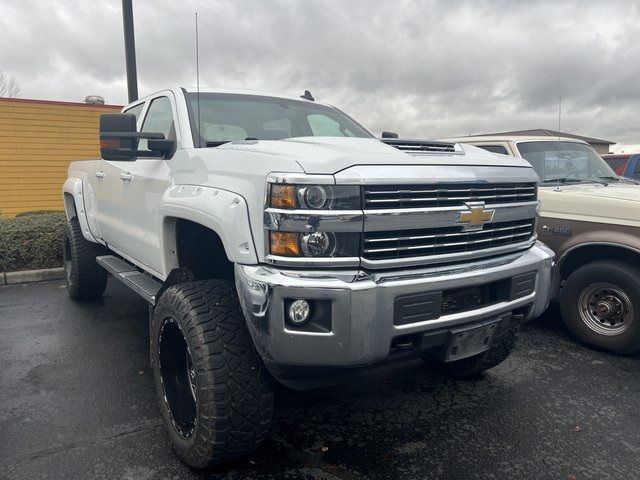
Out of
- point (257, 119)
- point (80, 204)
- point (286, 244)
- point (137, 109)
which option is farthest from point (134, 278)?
point (286, 244)

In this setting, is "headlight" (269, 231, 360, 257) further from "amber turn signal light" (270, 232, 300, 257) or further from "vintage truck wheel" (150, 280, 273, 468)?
"vintage truck wheel" (150, 280, 273, 468)

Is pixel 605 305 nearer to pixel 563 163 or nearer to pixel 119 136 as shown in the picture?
pixel 563 163

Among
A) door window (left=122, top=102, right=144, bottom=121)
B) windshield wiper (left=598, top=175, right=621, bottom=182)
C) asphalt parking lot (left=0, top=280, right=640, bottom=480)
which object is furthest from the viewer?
windshield wiper (left=598, top=175, right=621, bottom=182)

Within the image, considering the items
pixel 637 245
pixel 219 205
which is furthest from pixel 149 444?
pixel 637 245

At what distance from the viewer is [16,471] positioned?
2.49 m

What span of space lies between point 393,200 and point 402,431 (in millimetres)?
1491

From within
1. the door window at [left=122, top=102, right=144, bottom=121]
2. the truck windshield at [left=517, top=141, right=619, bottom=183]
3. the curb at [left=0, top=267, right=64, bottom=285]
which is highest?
the door window at [left=122, top=102, right=144, bottom=121]

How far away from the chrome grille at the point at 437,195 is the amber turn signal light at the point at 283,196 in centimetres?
31

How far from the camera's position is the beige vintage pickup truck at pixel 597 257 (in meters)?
4.00

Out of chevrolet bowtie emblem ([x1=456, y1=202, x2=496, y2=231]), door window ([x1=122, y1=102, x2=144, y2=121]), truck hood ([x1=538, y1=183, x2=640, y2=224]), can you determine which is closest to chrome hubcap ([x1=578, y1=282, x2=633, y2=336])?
truck hood ([x1=538, y1=183, x2=640, y2=224])

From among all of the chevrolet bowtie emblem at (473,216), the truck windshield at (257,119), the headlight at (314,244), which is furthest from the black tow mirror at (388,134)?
the headlight at (314,244)

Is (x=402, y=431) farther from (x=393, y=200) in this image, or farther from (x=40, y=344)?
(x=40, y=344)

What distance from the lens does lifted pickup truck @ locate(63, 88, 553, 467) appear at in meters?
2.08

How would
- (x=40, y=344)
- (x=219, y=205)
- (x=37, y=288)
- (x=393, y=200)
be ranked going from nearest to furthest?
(x=393, y=200)
(x=219, y=205)
(x=40, y=344)
(x=37, y=288)
